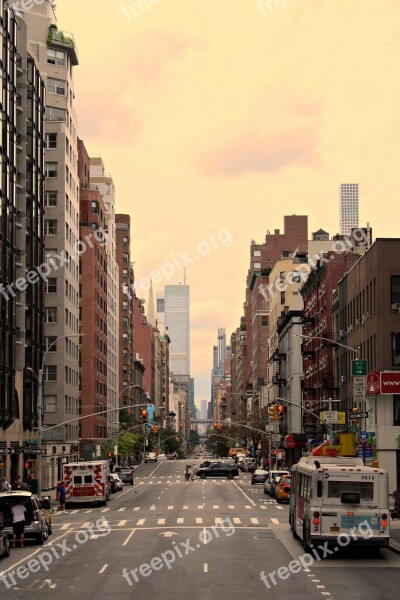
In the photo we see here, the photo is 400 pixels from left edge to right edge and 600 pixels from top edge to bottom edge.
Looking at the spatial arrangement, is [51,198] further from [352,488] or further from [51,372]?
[352,488]

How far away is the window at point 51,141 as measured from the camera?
344 ft

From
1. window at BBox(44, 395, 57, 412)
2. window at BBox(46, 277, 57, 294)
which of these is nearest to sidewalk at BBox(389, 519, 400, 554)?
window at BBox(44, 395, 57, 412)

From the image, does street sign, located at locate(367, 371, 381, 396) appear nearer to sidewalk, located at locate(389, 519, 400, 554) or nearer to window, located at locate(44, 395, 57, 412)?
sidewalk, located at locate(389, 519, 400, 554)

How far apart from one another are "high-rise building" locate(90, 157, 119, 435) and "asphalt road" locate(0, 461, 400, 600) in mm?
97460

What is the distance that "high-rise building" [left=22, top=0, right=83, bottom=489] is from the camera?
102 m

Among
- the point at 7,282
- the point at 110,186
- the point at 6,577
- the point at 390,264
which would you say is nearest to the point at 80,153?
the point at 110,186

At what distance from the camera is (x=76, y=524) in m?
48.8

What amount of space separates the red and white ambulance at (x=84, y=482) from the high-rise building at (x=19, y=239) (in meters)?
5.92

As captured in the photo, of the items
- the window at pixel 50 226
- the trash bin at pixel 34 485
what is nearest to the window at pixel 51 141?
the window at pixel 50 226

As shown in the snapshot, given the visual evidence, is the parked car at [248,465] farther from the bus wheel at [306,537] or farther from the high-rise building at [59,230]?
the bus wheel at [306,537]

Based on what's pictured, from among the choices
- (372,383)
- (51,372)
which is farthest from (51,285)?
(372,383)

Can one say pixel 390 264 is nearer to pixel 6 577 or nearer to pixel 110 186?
pixel 6 577

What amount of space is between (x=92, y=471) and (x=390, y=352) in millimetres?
20997

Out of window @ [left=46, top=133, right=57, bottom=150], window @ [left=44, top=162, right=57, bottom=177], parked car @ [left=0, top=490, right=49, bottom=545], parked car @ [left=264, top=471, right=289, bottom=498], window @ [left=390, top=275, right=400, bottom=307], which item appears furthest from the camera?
window @ [left=46, top=133, right=57, bottom=150]
